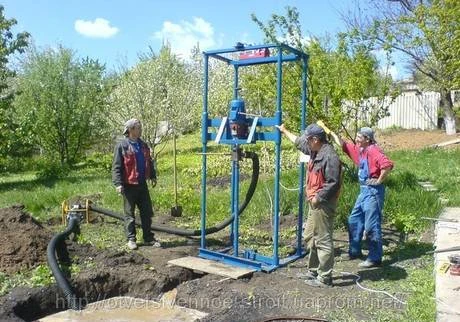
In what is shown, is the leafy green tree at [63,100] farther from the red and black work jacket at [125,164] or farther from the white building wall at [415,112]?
the red and black work jacket at [125,164]

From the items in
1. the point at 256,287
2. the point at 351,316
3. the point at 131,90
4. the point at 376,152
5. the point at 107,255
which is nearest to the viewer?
the point at 351,316

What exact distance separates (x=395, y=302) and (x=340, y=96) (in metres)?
5.20

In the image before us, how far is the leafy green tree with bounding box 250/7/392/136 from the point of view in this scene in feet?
31.8

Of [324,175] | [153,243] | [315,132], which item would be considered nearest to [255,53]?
[315,132]

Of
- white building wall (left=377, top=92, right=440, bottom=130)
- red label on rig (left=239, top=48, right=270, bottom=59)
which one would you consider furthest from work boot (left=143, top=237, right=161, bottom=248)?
white building wall (left=377, top=92, right=440, bottom=130)

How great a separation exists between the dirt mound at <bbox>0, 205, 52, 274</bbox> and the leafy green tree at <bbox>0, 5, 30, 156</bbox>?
10696 mm

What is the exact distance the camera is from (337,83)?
981 cm

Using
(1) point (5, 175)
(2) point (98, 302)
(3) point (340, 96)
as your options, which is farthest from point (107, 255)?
(1) point (5, 175)

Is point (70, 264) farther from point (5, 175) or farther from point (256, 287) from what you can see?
point (5, 175)

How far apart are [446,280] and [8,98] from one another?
53.1ft

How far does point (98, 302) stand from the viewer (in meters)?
5.34

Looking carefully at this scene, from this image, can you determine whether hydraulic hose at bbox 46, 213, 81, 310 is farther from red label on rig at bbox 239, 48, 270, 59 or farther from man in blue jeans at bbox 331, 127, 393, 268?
man in blue jeans at bbox 331, 127, 393, 268

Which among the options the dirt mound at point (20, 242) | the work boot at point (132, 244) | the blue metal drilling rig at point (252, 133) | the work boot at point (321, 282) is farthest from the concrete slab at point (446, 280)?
the dirt mound at point (20, 242)

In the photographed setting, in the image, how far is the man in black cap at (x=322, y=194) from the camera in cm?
554
